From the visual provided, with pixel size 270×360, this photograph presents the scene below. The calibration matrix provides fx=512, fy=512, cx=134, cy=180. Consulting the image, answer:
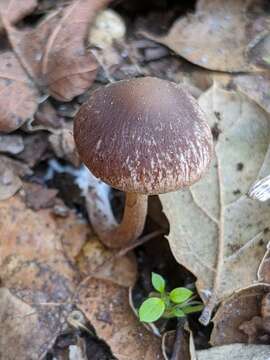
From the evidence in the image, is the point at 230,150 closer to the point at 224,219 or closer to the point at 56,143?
the point at 224,219

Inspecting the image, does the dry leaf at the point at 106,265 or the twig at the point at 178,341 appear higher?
the twig at the point at 178,341

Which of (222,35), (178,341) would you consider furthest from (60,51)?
(178,341)

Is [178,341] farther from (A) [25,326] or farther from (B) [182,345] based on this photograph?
(A) [25,326]

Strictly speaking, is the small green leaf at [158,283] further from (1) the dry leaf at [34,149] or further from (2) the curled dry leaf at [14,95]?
(2) the curled dry leaf at [14,95]

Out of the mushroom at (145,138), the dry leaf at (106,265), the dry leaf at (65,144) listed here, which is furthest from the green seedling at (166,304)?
the dry leaf at (65,144)

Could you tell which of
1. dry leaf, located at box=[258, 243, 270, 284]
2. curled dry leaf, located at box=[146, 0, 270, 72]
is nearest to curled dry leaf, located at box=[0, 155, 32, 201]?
curled dry leaf, located at box=[146, 0, 270, 72]

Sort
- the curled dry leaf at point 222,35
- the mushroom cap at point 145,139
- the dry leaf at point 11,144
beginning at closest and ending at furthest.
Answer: the mushroom cap at point 145,139, the dry leaf at point 11,144, the curled dry leaf at point 222,35

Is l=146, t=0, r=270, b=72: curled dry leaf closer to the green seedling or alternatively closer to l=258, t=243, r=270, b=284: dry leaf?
l=258, t=243, r=270, b=284: dry leaf

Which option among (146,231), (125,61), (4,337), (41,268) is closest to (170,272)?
(146,231)
